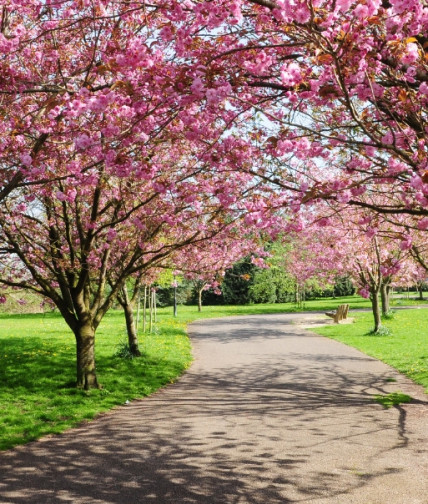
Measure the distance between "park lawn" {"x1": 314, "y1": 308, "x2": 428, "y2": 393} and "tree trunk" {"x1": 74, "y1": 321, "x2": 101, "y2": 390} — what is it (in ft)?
25.0

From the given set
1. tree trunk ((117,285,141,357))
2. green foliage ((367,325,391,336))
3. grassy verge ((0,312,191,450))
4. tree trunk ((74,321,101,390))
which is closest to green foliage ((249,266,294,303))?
green foliage ((367,325,391,336))

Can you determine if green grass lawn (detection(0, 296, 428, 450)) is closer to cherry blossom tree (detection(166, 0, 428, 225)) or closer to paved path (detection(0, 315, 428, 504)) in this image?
paved path (detection(0, 315, 428, 504))

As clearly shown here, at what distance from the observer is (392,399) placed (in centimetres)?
1020

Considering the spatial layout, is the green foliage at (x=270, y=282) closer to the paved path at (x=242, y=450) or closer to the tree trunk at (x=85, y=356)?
the tree trunk at (x=85, y=356)

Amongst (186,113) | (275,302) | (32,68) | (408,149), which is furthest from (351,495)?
(275,302)

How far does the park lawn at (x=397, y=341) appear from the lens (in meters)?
13.9

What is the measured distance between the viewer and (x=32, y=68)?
8.02 meters

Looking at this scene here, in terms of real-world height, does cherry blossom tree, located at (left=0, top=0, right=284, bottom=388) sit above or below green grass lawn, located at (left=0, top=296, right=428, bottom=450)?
above

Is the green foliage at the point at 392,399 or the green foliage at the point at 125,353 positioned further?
the green foliage at the point at 125,353

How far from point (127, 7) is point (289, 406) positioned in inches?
304

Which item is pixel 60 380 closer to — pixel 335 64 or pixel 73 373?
A: pixel 73 373

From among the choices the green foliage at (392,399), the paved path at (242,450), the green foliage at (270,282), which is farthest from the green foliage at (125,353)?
the green foliage at (270,282)

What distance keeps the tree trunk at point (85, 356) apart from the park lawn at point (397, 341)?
761 cm

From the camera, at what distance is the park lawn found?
13891mm
